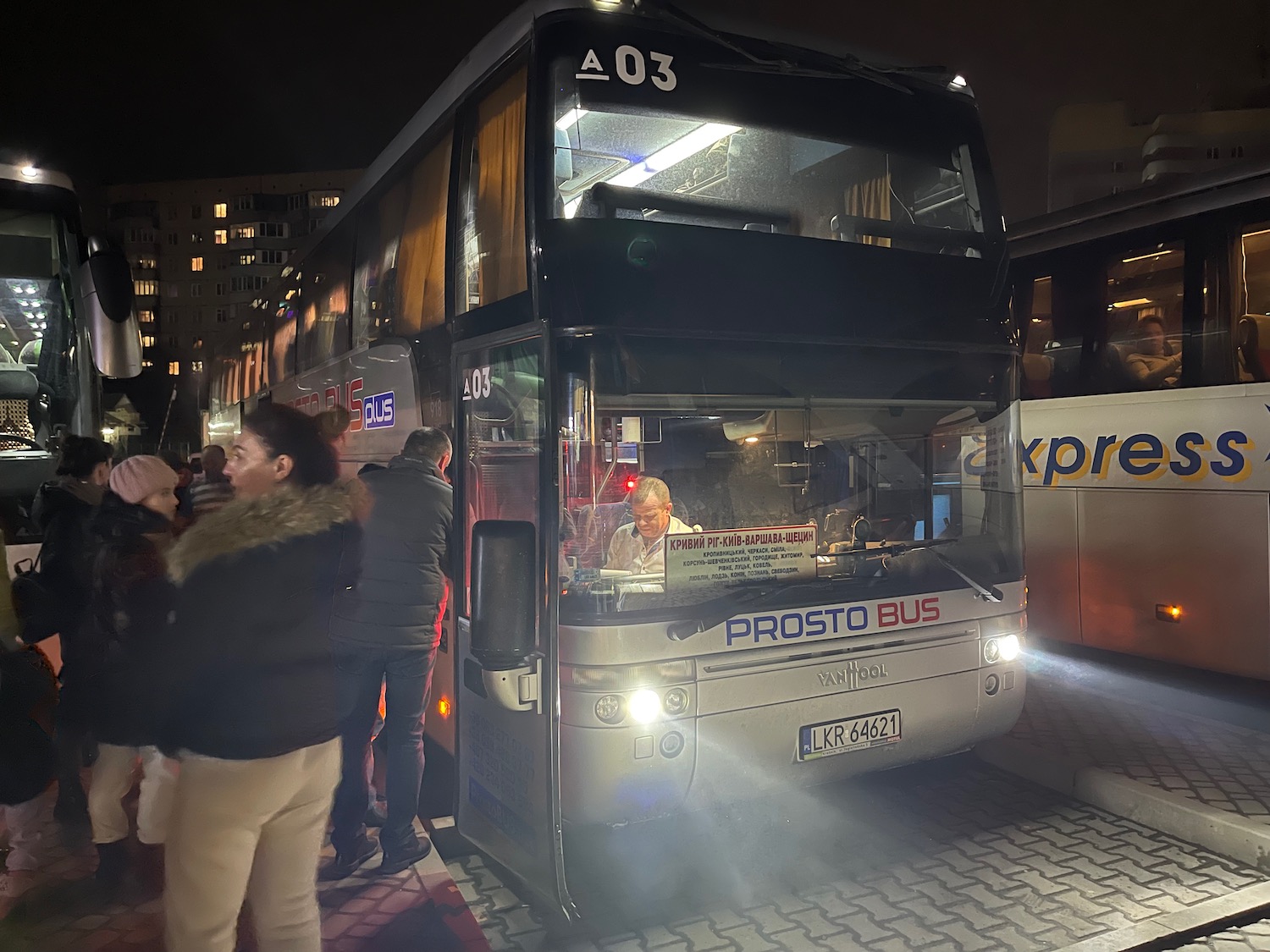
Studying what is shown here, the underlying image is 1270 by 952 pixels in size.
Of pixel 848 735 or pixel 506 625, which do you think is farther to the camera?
pixel 848 735

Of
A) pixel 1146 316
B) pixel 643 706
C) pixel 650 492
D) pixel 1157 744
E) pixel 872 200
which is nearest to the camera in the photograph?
pixel 643 706

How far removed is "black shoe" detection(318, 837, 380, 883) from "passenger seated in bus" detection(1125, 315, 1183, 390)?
6815 mm

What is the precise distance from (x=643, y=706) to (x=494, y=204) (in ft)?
8.31

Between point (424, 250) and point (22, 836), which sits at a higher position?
point (424, 250)

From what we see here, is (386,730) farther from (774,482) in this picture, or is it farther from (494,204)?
(494,204)

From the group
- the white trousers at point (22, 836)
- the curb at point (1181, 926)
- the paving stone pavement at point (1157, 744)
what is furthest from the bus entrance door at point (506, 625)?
the paving stone pavement at point (1157, 744)

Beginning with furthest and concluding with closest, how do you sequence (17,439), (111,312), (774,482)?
1. (17,439)
2. (111,312)
3. (774,482)

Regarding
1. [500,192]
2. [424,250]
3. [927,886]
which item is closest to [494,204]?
[500,192]

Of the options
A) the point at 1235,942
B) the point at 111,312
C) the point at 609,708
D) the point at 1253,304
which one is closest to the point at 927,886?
the point at 1235,942

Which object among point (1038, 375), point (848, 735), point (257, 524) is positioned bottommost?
point (848, 735)

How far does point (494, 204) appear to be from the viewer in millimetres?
4516

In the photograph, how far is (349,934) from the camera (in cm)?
395

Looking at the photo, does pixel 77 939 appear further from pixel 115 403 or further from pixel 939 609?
pixel 115 403

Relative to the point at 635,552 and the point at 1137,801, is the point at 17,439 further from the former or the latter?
the point at 1137,801
